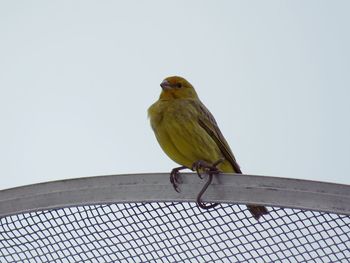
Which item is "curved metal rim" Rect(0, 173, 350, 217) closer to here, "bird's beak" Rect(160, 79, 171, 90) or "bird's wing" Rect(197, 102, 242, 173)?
"bird's wing" Rect(197, 102, 242, 173)

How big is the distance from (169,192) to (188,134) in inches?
79.1

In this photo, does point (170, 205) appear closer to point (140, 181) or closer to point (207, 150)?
point (140, 181)

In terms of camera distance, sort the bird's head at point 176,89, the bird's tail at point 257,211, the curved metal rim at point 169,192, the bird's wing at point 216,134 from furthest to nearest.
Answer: the bird's head at point 176,89
the bird's wing at point 216,134
the bird's tail at point 257,211
the curved metal rim at point 169,192

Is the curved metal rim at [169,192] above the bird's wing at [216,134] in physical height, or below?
above

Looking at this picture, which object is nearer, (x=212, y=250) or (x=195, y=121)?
(x=212, y=250)

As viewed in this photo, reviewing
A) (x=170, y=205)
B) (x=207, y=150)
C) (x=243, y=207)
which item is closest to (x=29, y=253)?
(x=170, y=205)

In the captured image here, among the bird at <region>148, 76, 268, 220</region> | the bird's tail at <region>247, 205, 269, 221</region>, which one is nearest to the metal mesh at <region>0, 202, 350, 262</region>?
the bird's tail at <region>247, 205, 269, 221</region>

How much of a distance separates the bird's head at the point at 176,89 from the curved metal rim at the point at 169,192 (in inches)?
97.0

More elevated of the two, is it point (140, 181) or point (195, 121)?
point (140, 181)

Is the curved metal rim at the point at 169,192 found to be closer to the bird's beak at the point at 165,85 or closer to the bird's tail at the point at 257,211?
the bird's tail at the point at 257,211

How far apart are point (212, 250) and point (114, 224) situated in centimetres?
48

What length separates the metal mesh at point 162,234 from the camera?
11.6 feet

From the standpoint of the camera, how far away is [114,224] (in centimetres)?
388

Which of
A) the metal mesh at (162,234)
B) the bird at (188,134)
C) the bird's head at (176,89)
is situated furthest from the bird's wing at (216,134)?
the metal mesh at (162,234)
